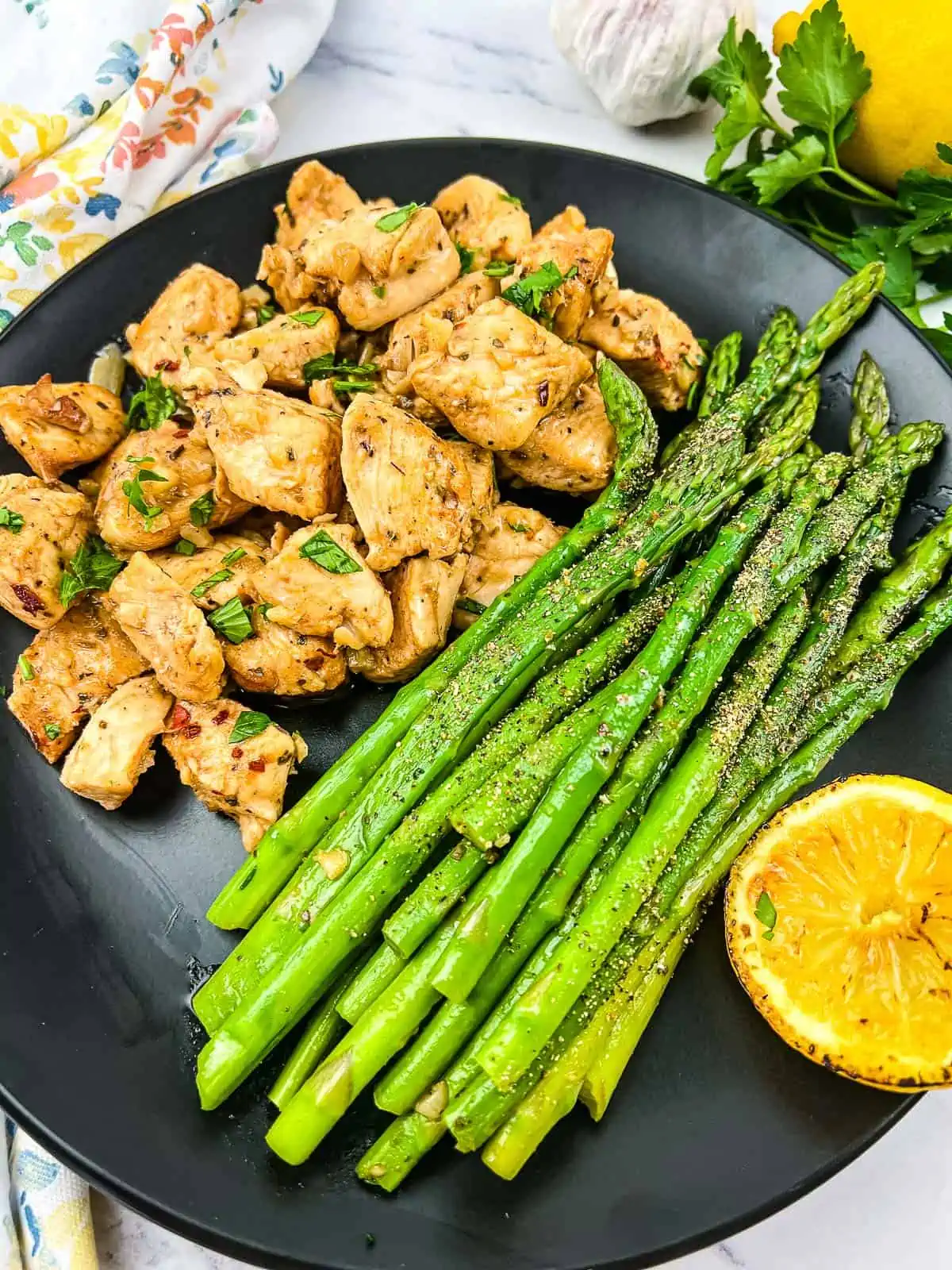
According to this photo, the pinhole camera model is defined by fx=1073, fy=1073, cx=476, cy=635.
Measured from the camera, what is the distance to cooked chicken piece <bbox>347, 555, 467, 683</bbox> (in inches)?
135

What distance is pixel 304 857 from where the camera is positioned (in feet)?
10.4

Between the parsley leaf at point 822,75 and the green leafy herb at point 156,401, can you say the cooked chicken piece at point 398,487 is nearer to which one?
the green leafy herb at point 156,401

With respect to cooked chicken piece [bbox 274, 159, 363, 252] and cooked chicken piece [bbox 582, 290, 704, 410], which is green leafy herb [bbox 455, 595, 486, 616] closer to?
cooked chicken piece [bbox 582, 290, 704, 410]

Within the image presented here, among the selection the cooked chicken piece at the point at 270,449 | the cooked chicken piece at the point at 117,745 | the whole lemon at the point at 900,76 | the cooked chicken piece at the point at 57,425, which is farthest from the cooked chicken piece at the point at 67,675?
the whole lemon at the point at 900,76

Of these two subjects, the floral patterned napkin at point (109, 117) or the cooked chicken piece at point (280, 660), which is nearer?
the cooked chicken piece at point (280, 660)

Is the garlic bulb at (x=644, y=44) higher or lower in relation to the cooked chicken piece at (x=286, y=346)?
higher

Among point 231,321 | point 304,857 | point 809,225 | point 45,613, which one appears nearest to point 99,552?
point 45,613

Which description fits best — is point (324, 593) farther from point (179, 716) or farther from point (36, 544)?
point (36, 544)

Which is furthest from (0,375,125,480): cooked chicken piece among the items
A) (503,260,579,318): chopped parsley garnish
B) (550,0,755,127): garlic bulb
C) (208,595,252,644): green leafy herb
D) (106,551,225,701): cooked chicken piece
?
(550,0,755,127): garlic bulb

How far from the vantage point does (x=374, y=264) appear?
368cm

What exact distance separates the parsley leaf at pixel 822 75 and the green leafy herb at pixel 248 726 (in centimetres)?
301

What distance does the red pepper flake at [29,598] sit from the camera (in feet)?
11.2

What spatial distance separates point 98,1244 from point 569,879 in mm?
2099

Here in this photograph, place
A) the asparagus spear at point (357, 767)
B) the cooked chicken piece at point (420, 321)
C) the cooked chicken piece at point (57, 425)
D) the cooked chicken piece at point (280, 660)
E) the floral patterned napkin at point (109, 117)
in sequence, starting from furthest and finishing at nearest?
the floral patterned napkin at point (109, 117)
the cooked chicken piece at point (420, 321)
the cooked chicken piece at point (57, 425)
the cooked chicken piece at point (280, 660)
the asparagus spear at point (357, 767)
